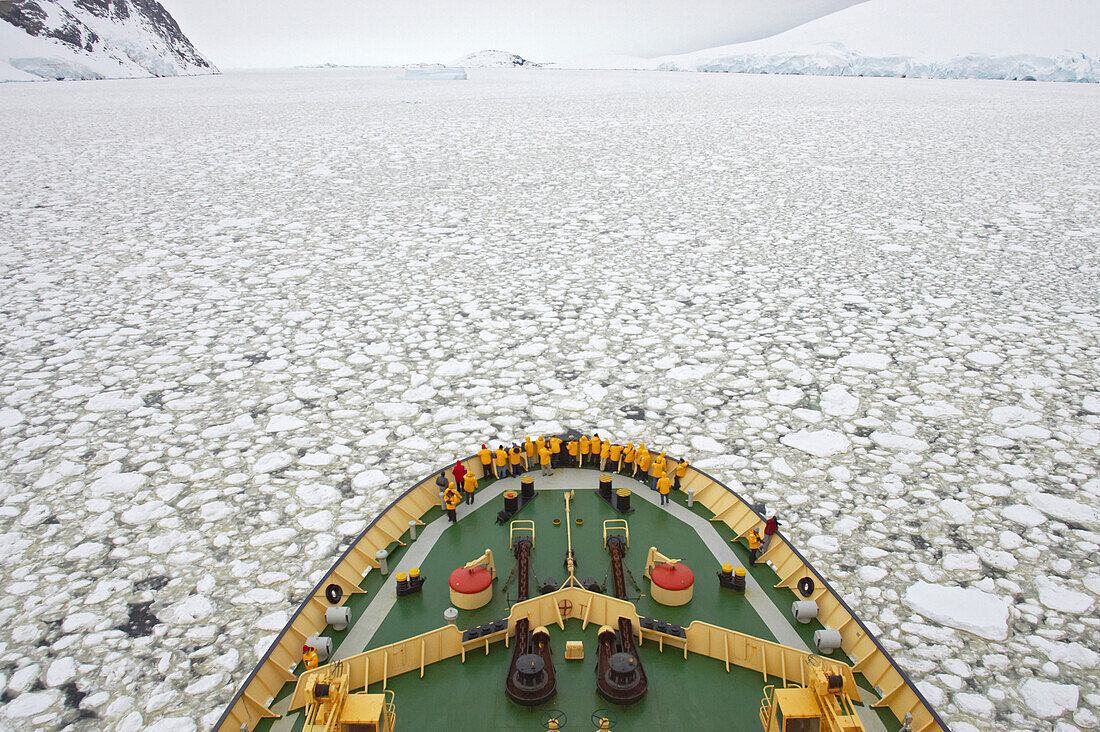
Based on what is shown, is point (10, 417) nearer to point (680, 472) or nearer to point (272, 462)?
point (272, 462)

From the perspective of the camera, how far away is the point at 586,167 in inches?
548

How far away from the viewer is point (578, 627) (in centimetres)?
259

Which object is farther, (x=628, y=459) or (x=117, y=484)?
(x=117, y=484)

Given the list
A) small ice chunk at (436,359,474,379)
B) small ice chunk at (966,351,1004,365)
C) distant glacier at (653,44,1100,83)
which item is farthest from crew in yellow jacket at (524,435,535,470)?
distant glacier at (653,44,1100,83)

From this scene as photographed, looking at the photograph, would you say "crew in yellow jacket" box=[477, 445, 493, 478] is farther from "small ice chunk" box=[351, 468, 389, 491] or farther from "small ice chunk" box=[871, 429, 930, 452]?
"small ice chunk" box=[871, 429, 930, 452]

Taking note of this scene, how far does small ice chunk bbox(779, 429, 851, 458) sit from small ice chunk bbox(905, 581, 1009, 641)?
4.10 feet

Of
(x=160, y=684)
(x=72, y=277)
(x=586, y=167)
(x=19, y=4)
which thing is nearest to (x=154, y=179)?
(x=72, y=277)

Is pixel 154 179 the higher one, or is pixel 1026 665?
pixel 154 179

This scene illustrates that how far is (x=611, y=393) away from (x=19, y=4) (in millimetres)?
49796

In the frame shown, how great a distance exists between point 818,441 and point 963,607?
1544 millimetres

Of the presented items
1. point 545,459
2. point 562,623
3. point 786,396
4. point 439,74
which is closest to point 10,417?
point 545,459

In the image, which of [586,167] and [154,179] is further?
[586,167]

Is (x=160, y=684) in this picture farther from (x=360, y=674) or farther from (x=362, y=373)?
(x=362, y=373)

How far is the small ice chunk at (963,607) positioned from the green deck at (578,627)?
0.95 meters
